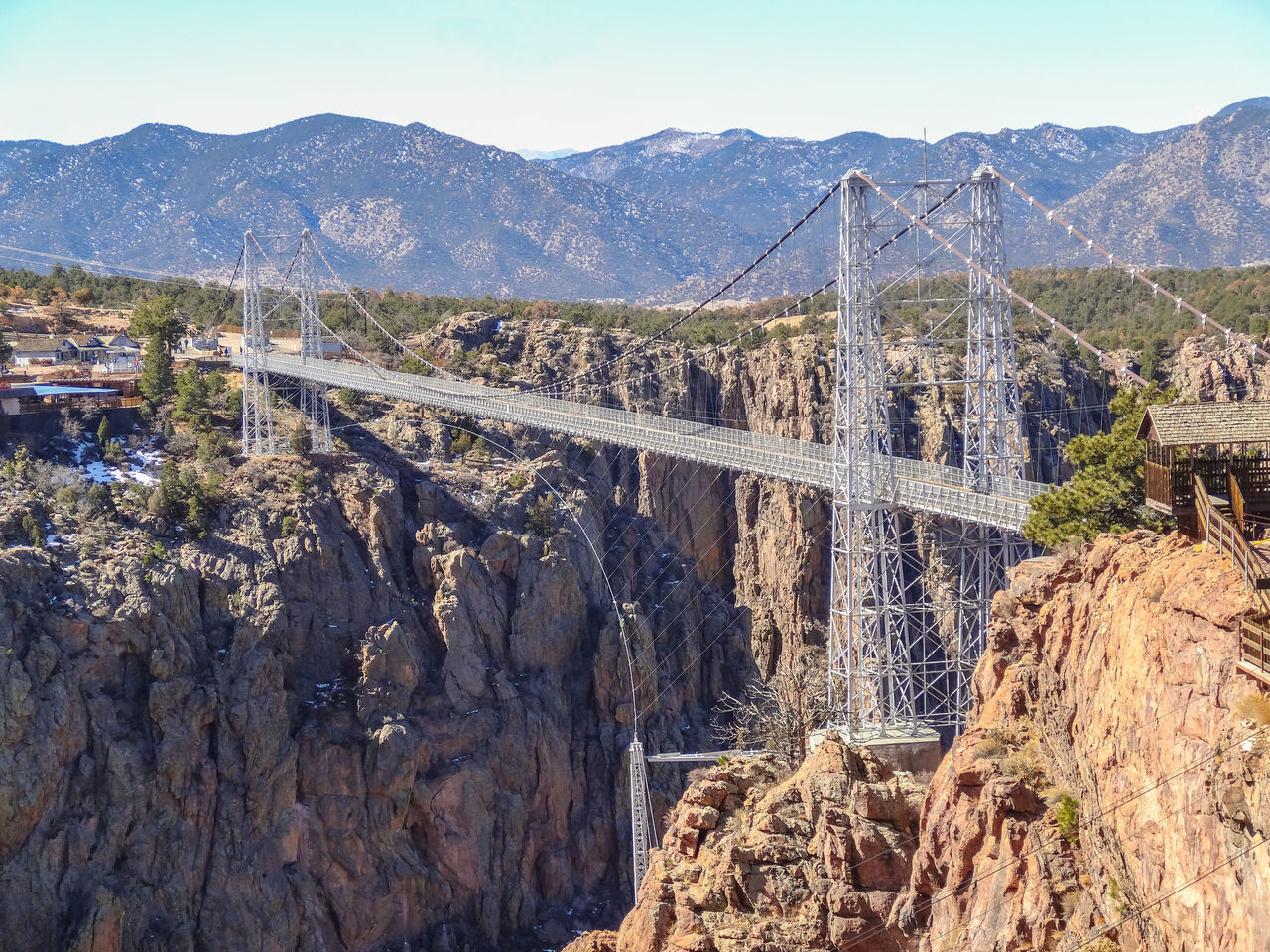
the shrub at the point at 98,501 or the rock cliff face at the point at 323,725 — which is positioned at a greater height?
the shrub at the point at 98,501

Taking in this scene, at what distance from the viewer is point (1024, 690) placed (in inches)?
684

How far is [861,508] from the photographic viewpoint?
108 feet

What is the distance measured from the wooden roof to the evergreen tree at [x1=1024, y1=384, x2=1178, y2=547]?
3230 mm

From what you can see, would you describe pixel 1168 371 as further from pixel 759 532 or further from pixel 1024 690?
pixel 1024 690

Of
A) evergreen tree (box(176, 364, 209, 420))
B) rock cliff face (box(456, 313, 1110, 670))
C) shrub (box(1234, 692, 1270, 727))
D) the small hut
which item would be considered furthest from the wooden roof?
evergreen tree (box(176, 364, 209, 420))

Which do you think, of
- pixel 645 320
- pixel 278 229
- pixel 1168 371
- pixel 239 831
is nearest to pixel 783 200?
pixel 278 229

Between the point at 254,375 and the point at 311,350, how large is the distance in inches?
286

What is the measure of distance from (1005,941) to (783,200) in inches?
6918

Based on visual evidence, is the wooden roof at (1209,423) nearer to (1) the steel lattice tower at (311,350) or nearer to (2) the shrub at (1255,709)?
(2) the shrub at (1255,709)

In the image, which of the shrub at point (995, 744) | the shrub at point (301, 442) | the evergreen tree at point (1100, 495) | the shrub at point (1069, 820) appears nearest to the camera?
the shrub at point (1069, 820)

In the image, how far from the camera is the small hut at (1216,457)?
1630 centimetres

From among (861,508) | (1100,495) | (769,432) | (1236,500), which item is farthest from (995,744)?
(769,432)

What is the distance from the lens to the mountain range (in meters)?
139

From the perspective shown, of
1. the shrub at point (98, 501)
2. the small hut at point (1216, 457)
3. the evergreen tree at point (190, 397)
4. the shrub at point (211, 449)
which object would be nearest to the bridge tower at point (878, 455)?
the small hut at point (1216, 457)
